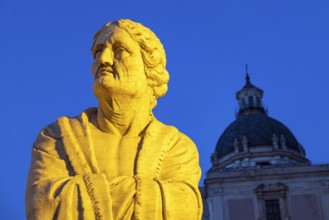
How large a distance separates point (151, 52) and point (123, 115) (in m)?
0.48

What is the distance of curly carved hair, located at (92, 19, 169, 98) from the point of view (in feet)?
14.2

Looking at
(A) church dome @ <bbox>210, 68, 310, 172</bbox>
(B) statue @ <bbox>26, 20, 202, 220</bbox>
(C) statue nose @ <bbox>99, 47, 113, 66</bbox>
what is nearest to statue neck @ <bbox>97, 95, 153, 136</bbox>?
(B) statue @ <bbox>26, 20, 202, 220</bbox>

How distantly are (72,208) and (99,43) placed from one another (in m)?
1.17

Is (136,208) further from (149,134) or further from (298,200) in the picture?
(298,200)

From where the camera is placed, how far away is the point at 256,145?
4438 centimetres

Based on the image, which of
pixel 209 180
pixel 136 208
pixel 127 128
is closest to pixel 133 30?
pixel 127 128

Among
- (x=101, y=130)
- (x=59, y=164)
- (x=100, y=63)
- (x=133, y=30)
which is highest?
(x=133, y=30)

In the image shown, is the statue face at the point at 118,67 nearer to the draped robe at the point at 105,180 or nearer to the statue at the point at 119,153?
the statue at the point at 119,153

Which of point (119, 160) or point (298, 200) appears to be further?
point (298, 200)

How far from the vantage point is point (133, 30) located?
4336 mm

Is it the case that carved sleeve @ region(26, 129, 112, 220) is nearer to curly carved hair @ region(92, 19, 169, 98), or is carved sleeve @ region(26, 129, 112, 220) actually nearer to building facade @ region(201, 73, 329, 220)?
curly carved hair @ region(92, 19, 169, 98)

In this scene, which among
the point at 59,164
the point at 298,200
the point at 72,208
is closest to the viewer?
the point at 72,208

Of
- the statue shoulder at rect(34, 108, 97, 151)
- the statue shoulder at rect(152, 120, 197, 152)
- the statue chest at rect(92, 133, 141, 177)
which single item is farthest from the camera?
the statue shoulder at rect(152, 120, 197, 152)

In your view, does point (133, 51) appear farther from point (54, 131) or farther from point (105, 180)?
point (105, 180)
